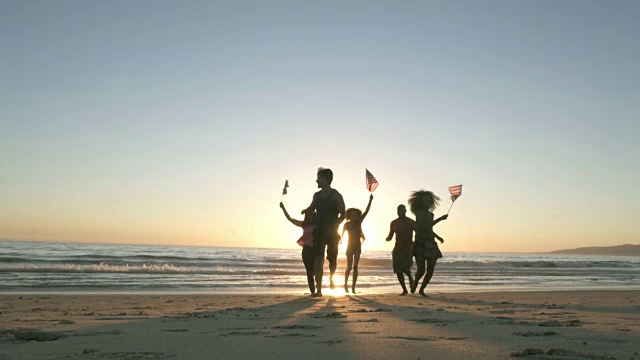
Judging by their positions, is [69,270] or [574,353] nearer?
[574,353]

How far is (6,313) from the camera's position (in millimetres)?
8062

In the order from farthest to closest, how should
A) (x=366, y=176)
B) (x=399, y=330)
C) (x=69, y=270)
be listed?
1. (x=69, y=270)
2. (x=366, y=176)
3. (x=399, y=330)

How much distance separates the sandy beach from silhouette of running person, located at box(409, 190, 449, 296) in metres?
4.37

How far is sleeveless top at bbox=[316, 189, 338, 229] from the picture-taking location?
1088cm

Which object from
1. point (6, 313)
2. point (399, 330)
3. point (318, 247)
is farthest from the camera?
point (318, 247)

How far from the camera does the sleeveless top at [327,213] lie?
1088cm

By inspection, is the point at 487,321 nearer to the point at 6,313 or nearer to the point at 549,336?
the point at 549,336

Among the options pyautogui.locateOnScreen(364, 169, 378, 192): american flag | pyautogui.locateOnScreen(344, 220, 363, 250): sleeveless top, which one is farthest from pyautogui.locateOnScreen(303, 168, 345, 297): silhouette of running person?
pyautogui.locateOnScreen(344, 220, 363, 250): sleeveless top

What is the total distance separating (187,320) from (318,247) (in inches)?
173

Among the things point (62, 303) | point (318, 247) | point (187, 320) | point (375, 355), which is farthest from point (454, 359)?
point (62, 303)

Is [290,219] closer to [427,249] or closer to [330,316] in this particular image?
[427,249]

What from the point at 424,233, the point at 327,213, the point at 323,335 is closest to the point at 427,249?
the point at 424,233

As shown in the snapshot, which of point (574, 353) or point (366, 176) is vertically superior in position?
point (366, 176)

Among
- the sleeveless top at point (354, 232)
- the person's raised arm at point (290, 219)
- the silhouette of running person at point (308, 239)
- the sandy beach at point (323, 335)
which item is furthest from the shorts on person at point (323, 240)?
the sandy beach at point (323, 335)
